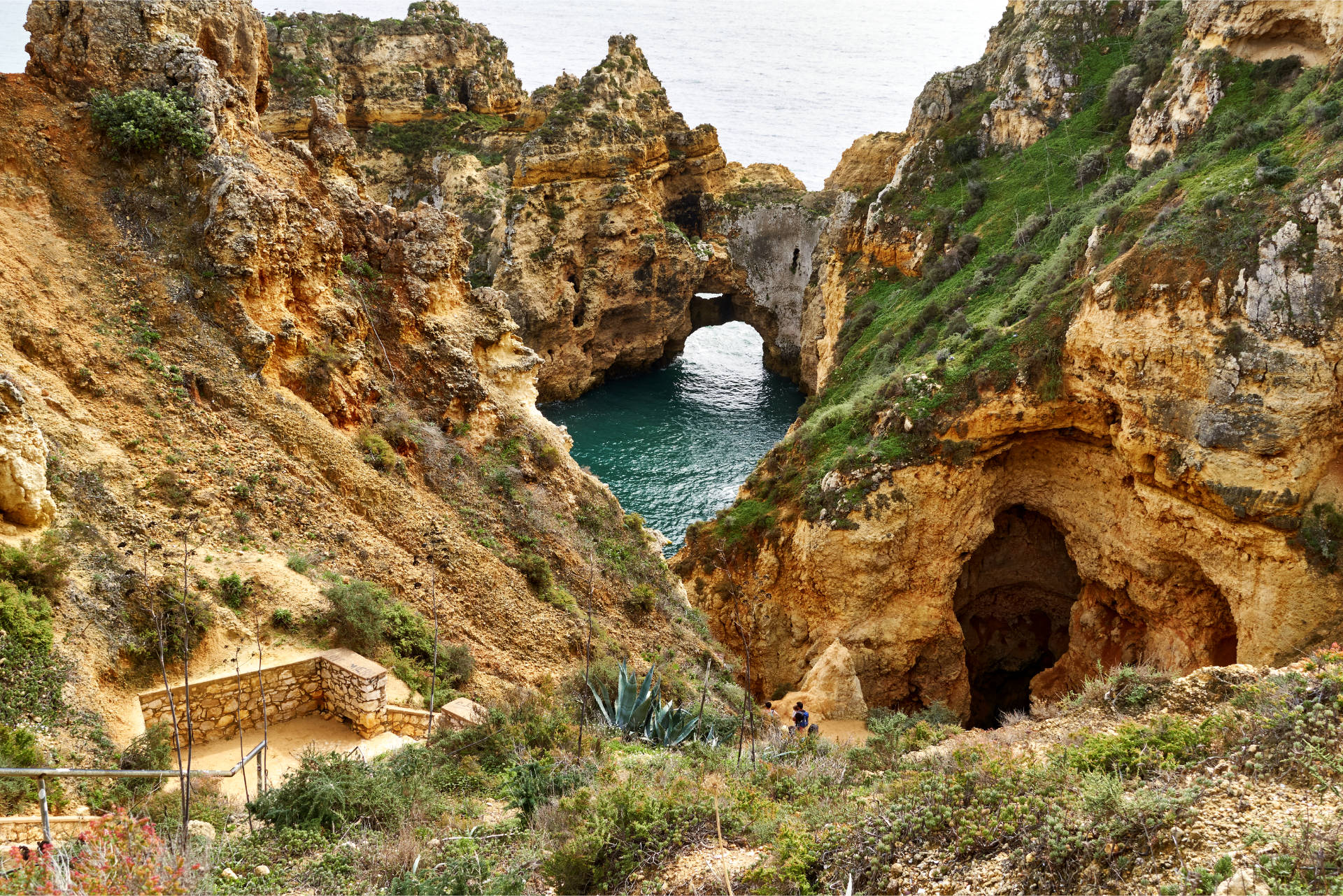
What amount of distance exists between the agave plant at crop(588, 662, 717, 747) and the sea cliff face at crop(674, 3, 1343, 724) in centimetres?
346

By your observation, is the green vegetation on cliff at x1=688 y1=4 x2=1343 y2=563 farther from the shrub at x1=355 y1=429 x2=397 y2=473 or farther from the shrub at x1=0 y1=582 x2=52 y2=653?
the shrub at x1=0 y1=582 x2=52 y2=653

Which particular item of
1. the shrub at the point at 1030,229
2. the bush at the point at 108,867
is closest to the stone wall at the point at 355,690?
the bush at the point at 108,867

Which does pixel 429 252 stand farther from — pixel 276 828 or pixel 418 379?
pixel 276 828

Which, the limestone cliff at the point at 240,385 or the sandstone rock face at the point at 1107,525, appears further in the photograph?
the sandstone rock face at the point at 1107,525

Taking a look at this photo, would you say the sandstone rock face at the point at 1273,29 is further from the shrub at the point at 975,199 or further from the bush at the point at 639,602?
the bush at the point at 639,602

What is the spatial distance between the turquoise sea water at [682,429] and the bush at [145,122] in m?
24.8

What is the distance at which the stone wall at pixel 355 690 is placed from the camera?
498 inches

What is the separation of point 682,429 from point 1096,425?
2832 cm

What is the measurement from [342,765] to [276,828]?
1130 millimetres

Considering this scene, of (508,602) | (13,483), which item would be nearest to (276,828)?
(13,483)

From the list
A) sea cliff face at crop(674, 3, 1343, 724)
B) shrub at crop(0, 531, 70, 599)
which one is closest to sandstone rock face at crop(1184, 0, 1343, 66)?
sea cliff face at crop(674, 3, 1343, 724)

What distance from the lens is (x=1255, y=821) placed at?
27.4 feet

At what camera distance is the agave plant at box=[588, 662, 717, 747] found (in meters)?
15.1

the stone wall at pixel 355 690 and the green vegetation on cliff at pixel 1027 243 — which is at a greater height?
the green vegetation on cliff at pixel 1027 243
